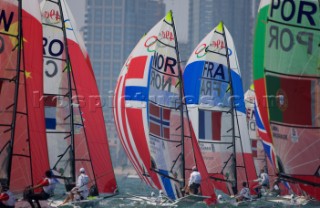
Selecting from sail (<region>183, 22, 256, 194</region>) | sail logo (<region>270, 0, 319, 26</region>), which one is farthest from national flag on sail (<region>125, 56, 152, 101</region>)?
sail logo (<region>270, 0, 319, 26</region>)

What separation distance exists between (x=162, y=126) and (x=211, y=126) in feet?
12.7

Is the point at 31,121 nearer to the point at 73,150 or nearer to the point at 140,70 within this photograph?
the point at 73,150

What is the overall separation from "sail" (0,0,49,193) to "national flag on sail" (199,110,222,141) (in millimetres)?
12316

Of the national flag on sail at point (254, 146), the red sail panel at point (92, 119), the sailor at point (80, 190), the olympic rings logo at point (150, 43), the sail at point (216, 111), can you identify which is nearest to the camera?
the sailor at point (80, 190)

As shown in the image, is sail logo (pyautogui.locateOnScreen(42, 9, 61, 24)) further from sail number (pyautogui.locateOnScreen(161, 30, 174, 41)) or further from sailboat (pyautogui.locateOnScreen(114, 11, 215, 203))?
sail number (pyautogui.locateOnScreen(161, 30, 174, 41))

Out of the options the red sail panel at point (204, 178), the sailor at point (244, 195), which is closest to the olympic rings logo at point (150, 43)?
the red sail panel at point (204, 178)

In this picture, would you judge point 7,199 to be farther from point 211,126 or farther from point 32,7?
point 211,126

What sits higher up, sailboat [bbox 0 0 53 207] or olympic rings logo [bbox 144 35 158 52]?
olympic rings logo [bbox 144 35 158 52]

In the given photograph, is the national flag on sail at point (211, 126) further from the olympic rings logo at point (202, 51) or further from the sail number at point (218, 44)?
the sail number at point (218, 44)

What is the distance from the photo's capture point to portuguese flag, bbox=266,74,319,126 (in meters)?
20.6

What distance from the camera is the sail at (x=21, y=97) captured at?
68.7 feet

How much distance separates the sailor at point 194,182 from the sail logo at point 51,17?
5.53 metres

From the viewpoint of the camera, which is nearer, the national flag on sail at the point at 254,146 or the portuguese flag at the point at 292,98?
the portuguese flag at the point at 292,98

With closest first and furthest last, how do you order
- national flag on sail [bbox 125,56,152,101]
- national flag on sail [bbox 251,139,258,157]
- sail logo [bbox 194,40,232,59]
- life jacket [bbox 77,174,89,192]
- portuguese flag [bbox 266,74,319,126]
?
portuguese flag [bbox 266,74,319,126] < life jacket [bbox 77,174,89,192] < national flag on sail [bbox 125,56,152,101] < sail logo [bbox 194,40,232,59] < national flag on sail [bbox 251,139,258,157]
